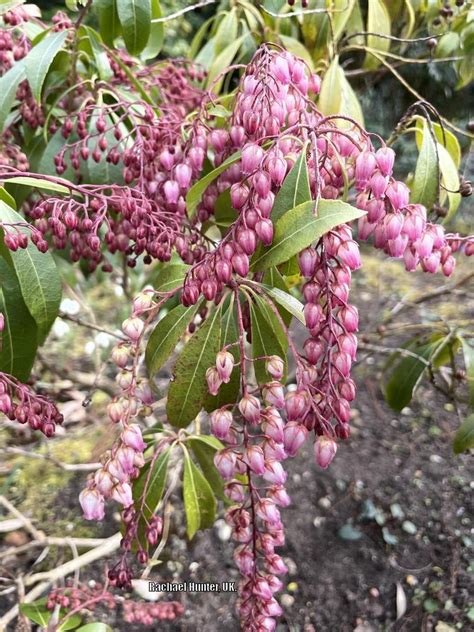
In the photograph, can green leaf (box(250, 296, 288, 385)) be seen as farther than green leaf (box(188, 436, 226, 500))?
No

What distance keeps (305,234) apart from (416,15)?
1.46 m

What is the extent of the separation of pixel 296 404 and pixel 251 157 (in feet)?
1.03

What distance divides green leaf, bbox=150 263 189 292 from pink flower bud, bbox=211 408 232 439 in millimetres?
237

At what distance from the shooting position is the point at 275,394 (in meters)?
0.73

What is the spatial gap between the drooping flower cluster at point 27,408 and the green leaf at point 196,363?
177 millimetres

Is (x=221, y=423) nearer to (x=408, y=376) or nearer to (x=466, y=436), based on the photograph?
(x=466, y=436)

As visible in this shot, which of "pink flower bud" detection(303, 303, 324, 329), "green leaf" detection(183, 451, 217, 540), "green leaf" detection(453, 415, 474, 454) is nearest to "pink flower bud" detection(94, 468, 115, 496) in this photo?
"pink flower bud" detection(303, 303, 324, 329)

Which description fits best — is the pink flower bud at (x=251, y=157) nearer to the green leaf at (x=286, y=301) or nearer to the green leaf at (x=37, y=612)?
the green leaf at (x=286, y=301)

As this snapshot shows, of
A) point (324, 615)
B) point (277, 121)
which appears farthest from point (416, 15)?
point (324, 615)

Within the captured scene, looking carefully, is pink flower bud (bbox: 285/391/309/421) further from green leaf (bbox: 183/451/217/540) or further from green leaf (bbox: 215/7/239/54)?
green leaf (bbox: 215/7/239/54)

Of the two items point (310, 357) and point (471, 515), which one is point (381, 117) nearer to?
point (471, 515)

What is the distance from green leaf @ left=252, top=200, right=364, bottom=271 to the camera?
65 centimetres

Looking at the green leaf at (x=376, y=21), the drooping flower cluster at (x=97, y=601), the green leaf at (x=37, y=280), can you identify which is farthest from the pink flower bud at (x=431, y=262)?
the drooping flower cluster at (x=97, y=601)

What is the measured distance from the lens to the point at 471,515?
186 cm
